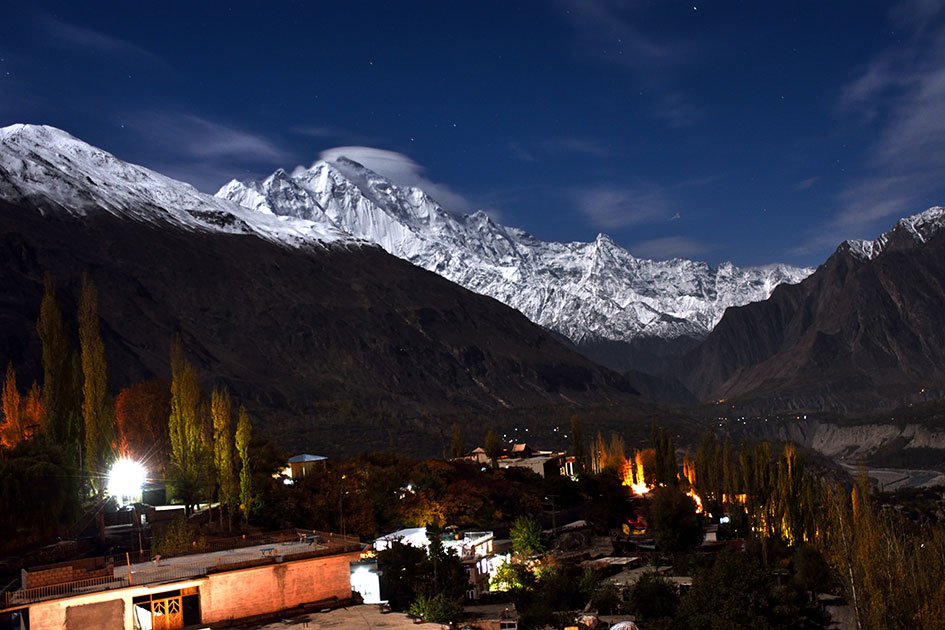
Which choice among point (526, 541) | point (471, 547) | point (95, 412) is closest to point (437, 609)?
point (471, 547)

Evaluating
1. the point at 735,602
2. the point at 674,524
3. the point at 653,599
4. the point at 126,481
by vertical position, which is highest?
the point at 126,481

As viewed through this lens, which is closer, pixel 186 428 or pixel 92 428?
pixel 92 428

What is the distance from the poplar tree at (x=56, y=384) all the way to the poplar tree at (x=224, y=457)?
9337 millimetres

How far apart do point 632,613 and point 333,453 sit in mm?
135584

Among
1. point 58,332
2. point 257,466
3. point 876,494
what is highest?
point 58,332

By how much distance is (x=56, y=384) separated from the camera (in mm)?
64438

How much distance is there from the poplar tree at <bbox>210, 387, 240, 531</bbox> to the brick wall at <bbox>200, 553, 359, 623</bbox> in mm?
31869

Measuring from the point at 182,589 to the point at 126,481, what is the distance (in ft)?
143

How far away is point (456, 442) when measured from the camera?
126 metres

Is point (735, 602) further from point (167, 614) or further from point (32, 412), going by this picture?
point (32, 412)

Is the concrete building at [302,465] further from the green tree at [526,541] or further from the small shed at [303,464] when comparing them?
the green tree at [526,541]

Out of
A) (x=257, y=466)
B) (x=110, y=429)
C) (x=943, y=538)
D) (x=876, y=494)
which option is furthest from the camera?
(x=876, y=494)

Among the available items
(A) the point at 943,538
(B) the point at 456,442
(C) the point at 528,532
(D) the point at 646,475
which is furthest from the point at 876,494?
(C) the point at 528,532

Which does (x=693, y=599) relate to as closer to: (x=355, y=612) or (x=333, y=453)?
(x=355, y=612)
